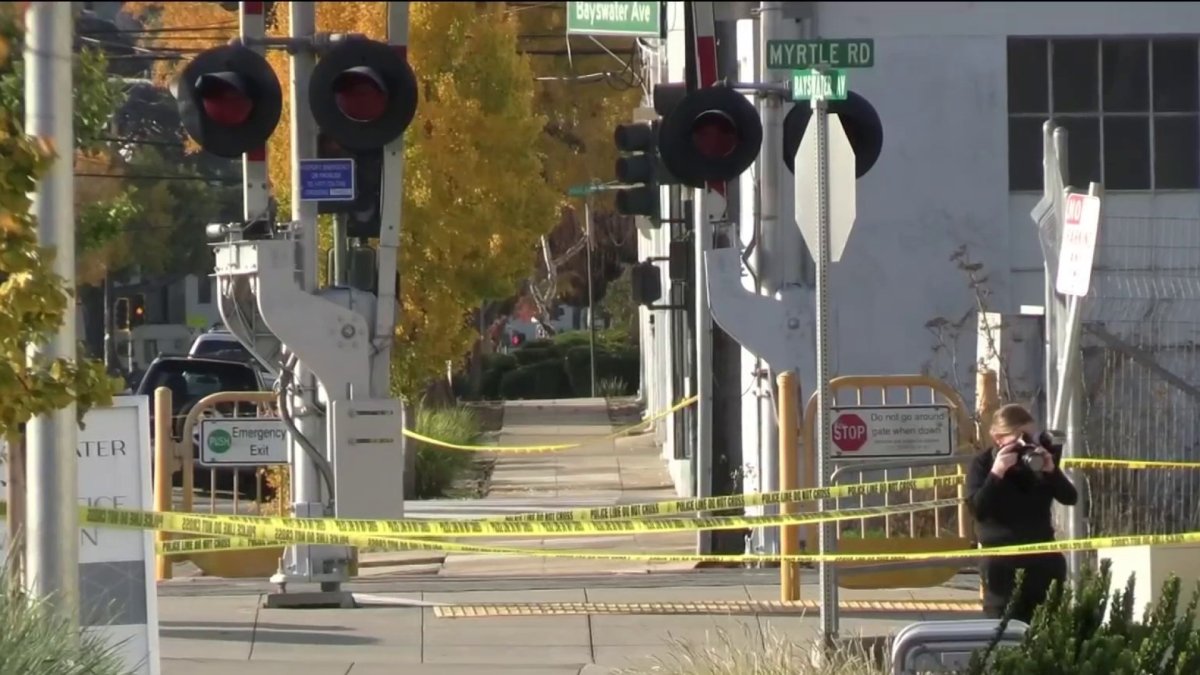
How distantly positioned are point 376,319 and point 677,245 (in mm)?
3917

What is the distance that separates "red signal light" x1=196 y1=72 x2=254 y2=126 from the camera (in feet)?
32.3

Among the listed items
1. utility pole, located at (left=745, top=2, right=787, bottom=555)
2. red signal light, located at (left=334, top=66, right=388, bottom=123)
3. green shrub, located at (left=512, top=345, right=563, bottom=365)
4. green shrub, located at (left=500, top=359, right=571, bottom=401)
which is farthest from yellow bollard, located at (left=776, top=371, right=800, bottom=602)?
green shrub, located at (left=512, top=345, right=563, bottom=365)

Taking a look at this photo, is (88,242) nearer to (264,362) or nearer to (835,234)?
(264,362)

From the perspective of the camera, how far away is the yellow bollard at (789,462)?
34.9 feet

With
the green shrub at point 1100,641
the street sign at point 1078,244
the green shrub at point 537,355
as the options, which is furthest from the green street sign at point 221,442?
the green shrub at point 537,355

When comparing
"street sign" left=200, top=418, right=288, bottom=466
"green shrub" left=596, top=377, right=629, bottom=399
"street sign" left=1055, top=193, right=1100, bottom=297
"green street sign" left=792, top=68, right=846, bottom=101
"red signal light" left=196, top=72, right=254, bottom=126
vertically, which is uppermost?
"red signal light" left=196, top=72, right=254, bottom=126

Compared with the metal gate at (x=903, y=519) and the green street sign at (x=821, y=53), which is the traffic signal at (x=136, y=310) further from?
the green street sign at (x=821, y=53)

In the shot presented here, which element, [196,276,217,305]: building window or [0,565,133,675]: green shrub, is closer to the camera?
[0,565,133,675]: green shrub

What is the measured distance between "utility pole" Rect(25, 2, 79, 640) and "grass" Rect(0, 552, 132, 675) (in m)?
0.06

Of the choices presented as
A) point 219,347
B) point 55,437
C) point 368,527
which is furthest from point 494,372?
point 55,437

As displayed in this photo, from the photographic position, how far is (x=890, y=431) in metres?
11.4

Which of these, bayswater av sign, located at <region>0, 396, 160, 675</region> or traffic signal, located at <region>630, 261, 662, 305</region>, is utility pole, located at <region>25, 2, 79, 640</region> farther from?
traffic signal, located at <region>630, 261, 662, 305</region>

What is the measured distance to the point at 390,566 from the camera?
44.3 feet

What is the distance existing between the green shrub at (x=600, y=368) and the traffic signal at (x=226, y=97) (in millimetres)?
31716
